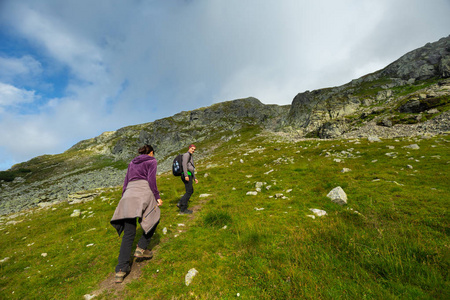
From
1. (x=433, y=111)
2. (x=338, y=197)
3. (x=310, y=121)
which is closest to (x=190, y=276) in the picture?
(x=338, y=197)

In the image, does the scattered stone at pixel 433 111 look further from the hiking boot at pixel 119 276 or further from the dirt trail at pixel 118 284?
the hiking boot at pixel 119 276

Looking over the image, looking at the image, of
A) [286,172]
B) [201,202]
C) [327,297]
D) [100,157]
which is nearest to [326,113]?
[286,172]

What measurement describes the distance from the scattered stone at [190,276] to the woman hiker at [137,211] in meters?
1.93

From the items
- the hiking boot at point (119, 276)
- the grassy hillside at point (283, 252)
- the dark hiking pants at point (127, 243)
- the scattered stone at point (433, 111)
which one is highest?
the dark hiking pants at point (127, 243)

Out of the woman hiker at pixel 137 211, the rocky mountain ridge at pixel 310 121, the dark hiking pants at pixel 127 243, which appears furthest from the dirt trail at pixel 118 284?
the rocky mountain ridge at pixel 310 121

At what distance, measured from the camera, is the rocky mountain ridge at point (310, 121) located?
116ft

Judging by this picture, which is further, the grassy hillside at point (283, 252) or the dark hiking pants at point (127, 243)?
the dark hiking pants at point (127, 243)

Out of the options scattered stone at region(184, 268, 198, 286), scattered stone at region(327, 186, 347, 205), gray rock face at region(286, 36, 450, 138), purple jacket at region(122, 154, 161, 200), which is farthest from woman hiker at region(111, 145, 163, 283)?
gray rock face at region(286, 36, 450, 138)

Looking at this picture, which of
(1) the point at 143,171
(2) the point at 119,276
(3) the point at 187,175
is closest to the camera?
(2) the point at 119,276

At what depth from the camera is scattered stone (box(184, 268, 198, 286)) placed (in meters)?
4.23

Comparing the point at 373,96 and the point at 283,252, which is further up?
the point at 373,96

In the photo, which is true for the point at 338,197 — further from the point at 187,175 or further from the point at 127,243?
the point at 127,243

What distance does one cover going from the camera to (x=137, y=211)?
516 centimetres

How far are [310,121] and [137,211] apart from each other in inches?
2871
